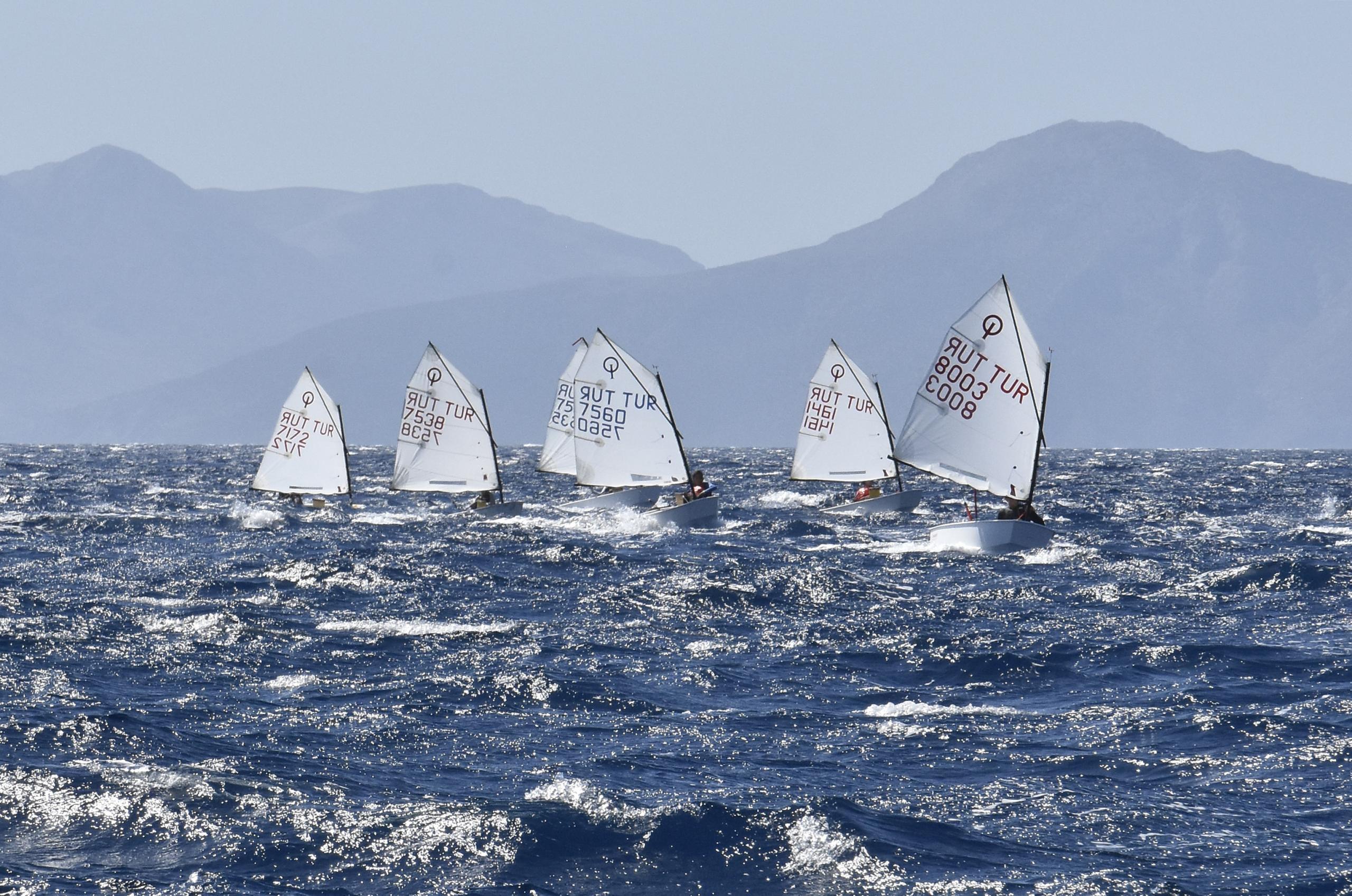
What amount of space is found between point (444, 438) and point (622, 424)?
7.96 metres

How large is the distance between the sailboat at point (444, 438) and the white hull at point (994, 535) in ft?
73.2

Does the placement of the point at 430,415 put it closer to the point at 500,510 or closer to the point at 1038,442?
the point at 500,510

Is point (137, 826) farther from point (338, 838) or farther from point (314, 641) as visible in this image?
point (314, 641)

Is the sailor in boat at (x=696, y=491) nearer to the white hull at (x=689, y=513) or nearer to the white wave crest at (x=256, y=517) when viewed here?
the white hull at (x=689, y=513)

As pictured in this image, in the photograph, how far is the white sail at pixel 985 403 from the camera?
44125mm

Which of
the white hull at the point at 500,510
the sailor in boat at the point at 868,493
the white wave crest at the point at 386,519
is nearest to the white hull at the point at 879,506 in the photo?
the sailor in boat at the point at 868,493

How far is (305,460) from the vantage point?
64.6 meters

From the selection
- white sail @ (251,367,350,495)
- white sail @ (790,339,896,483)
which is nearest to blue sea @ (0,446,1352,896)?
white sail @ (790,339,896,483)

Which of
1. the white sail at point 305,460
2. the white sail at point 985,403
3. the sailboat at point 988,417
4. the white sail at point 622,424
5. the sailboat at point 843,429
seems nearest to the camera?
the sailboat at point 988,417

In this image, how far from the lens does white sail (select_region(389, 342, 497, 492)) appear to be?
60.6m

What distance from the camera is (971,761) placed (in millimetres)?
18078

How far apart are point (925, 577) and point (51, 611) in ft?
67.0

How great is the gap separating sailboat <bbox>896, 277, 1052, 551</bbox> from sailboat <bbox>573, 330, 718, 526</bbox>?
1356cm

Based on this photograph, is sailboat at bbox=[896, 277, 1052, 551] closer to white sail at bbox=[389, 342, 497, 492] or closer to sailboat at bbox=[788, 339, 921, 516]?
sailboat at bbox=[788, 339, 921, 516]
